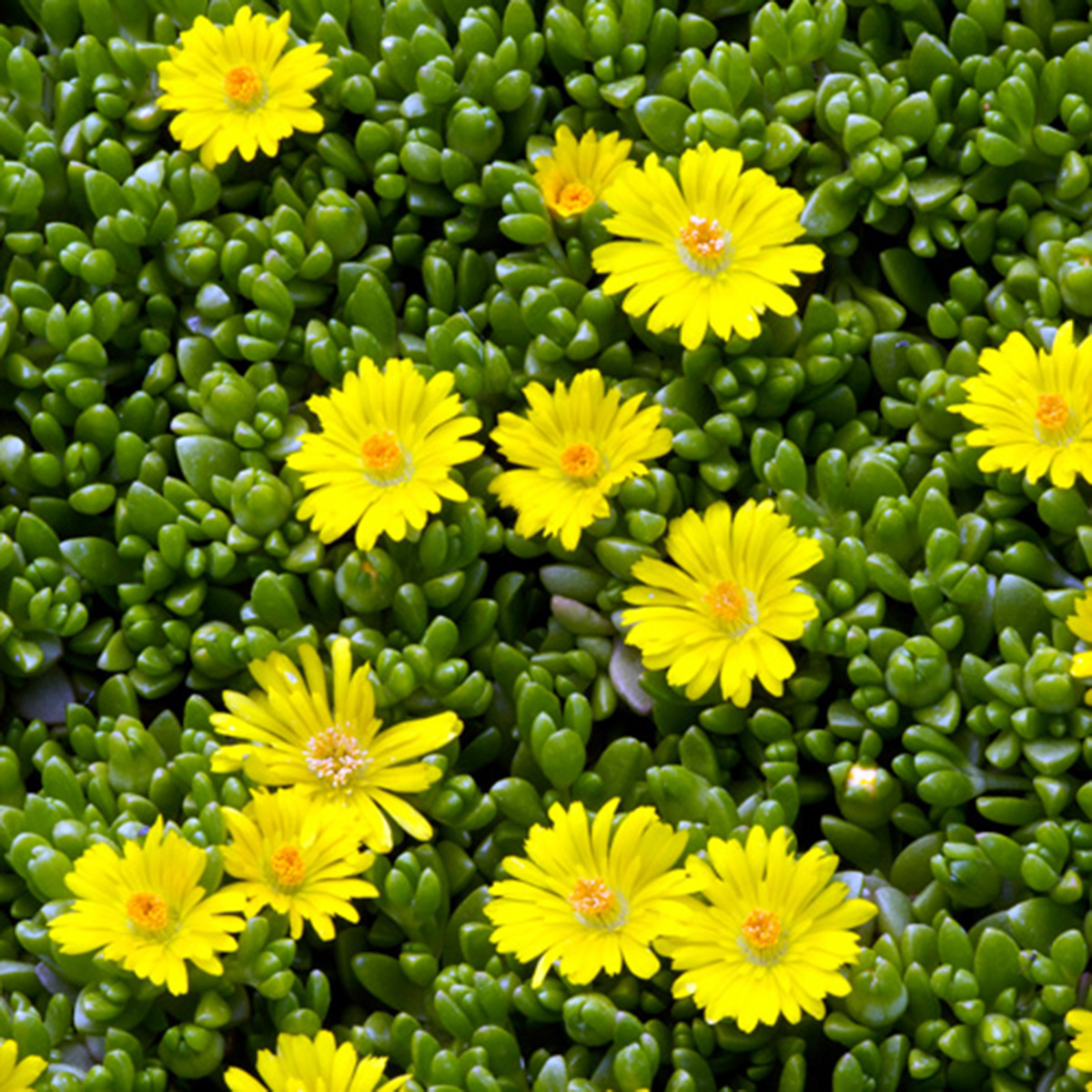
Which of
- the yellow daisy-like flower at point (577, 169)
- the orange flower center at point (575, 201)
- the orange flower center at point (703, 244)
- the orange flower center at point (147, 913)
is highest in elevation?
the yellow daisy-like flower at point (577, 169)

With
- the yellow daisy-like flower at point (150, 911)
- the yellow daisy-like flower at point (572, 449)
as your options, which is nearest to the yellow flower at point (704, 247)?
the yellow daisy-like flower at point (572, 449)

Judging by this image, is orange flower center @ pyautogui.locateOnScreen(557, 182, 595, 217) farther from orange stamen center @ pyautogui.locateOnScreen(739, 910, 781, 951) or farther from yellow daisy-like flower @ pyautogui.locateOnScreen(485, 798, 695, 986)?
orange stamen center @ pyautogui.locateOnScreen(739, 910, 781, 951)

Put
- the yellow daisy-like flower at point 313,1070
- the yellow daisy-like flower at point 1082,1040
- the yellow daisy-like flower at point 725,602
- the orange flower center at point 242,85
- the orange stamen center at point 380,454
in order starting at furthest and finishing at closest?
the orange flower center at point 242,85 → the orange stamen center at point 380,454 → the yellow daisy-like flower at point 725,602 → the yellow daisy-like flower at point 313,1070 → the yellow daisy-like flower at point 1082,1040

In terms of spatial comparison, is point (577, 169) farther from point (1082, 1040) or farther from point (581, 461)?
point (1082, 1040)

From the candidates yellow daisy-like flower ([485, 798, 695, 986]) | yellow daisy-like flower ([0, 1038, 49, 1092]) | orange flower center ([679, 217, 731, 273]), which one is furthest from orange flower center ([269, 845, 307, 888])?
orange flower center ([679, 217, 731, 273])

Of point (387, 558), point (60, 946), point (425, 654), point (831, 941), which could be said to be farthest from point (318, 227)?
point (831, 941)

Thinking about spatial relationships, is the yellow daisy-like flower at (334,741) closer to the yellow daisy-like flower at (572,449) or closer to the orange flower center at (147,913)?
the orange flower center at (147,913)

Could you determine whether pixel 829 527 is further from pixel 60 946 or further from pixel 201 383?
pixel 60 946
